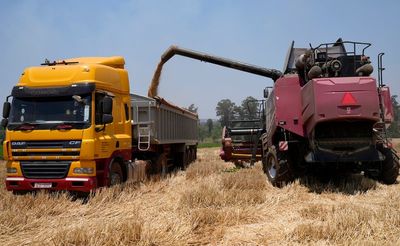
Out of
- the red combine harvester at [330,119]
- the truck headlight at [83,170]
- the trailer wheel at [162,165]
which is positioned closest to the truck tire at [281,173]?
the red combine harvester at [330,119]

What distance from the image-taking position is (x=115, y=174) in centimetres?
982

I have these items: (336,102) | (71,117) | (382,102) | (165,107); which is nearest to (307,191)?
(336,102)

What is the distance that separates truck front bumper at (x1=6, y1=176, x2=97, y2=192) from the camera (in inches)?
335

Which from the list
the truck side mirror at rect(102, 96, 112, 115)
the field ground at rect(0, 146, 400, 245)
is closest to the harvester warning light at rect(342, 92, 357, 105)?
the field ground at rect(0, 146, 400, 245)

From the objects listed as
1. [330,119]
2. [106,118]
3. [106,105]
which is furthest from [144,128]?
[330,119]

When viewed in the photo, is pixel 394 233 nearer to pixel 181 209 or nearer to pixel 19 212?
pixel 181 209

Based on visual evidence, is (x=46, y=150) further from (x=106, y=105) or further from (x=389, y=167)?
(x=389, y=167)

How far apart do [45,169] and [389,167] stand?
24.7 feet

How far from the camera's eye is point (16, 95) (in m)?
9.09

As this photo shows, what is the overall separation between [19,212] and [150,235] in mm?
2540

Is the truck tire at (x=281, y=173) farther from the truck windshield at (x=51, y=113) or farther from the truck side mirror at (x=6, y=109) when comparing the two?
the truck side mirror at (x=6, y=109)

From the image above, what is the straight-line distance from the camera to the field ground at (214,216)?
5090 millimetres

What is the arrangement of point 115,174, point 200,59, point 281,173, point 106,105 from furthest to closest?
point 200,59 < point 115,174 < point 281,173 < point 106,105

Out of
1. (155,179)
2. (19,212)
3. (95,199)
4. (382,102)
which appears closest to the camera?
(19,212)
